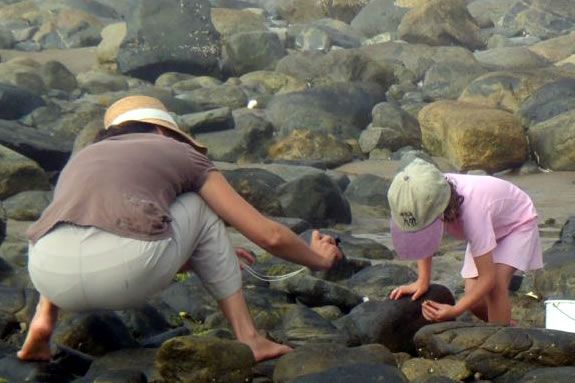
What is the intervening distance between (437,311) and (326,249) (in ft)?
2.24

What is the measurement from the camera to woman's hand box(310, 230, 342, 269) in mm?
5312

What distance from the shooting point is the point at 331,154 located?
15141 millimetres

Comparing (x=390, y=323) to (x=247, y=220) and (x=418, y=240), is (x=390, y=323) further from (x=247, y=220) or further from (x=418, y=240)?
(x=247, y=220)

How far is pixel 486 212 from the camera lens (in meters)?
5.96

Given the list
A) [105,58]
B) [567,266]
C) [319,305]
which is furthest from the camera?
[105,58]

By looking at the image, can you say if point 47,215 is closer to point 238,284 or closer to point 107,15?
point 238,284

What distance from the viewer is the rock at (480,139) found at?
1424cm

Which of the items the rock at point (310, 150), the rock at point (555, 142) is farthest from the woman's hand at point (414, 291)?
the rock at point (310, 150)

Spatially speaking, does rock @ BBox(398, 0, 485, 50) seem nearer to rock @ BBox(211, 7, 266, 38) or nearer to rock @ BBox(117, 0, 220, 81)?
rock @ BBox(211, 7, 266, 38)

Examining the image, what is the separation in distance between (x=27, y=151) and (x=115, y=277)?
26.5ft

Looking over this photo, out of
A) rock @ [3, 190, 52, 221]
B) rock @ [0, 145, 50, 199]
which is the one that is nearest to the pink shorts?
rock @ [3, 190, 52, 221]

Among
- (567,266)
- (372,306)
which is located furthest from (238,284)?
(567,266)

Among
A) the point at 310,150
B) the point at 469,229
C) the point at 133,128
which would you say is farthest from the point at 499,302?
the point at 310,150

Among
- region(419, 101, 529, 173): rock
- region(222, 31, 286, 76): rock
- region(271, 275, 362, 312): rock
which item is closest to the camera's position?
region(271, 275, 362, 312): rock
